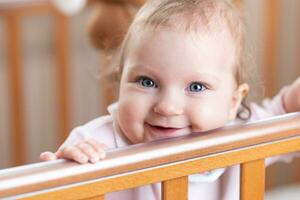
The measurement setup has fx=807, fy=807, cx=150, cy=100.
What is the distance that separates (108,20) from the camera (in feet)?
4.96

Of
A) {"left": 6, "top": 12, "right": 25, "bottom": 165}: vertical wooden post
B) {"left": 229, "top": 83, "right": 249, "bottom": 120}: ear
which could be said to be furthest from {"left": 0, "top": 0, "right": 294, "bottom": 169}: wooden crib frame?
{"left": 229, "top": 83, "right": 249, "bottom": 120}: ear

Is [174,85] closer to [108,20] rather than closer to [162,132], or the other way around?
[162,132]

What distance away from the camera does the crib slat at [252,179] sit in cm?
93

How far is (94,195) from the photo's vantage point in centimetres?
84

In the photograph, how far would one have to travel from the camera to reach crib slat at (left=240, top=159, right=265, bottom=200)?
3.05 ft

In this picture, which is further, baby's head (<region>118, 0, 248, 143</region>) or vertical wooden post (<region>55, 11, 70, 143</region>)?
vertical wooden post (<region>55, 11, 70, 143</region>)

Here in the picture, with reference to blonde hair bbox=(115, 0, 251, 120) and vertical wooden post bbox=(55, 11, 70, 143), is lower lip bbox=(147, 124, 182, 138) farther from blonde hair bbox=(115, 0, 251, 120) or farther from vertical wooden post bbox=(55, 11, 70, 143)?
vertical wooden post bbox=(55, 11, 70, 143)

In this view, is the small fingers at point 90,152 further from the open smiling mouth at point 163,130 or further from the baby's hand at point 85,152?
the open smiling mouth at point 163,130

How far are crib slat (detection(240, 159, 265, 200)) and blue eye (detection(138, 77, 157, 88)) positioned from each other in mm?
175

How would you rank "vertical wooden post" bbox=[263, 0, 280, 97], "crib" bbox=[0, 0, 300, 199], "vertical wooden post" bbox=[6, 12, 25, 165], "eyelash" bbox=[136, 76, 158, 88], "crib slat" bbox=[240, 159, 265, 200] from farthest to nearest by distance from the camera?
1. "vertical wooden post" bbox=[263, 0, 280, 97]
2. "vertical wooden post" bbox=[6, 12, 25, 165]
3. "eyelash" bbox=[136, 76, 158, 88]
4. "crib slat" bbox=[240, 159, 265, 200]
5. "crib" bbox=[0, 0, 300, 199]

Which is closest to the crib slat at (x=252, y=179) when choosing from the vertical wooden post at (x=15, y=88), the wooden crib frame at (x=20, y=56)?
the wooden crib frame at (x=20, y=56)

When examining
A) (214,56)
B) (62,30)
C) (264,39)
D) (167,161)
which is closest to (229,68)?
(214,56)

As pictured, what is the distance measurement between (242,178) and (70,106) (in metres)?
1.27

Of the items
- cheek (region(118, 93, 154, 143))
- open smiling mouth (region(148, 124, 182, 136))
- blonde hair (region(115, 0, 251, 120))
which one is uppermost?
blonde hair (region(115, 0, 251, 120))
